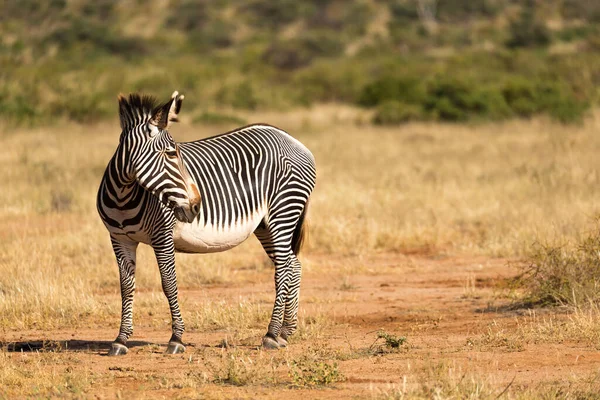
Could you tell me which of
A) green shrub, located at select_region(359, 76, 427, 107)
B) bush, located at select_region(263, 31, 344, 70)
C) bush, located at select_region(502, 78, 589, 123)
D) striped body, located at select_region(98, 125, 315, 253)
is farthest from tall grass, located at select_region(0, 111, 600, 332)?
bush, located at select_region(263, 31, 344, 70)

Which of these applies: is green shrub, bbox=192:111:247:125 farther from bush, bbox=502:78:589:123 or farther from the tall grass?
bush, bbox=502:78:589:123

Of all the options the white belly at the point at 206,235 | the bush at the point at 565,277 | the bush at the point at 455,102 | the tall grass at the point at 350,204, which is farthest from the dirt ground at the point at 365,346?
the bush at the point at 455,102

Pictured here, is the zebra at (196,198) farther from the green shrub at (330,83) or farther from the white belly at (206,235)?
the green shrub at (330,83)

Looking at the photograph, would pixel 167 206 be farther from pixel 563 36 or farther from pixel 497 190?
pixel 563 36

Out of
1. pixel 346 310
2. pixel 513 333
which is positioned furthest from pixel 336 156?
pixel 513 333

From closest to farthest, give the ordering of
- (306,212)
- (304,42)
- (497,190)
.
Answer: (306,212), (497,190), (304,42)

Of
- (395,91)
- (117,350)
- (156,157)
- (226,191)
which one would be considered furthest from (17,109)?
(156,157)

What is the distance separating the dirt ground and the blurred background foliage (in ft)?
46.0

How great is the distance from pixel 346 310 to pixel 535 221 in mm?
4440

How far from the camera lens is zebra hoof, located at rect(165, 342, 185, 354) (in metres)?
7.27

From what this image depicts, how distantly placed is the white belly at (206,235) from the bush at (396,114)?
18.0m

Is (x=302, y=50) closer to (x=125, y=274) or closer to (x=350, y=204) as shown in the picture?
(x=350, y=204)

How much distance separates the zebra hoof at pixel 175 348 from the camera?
23.9ft

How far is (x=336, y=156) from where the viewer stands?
64.6ft
